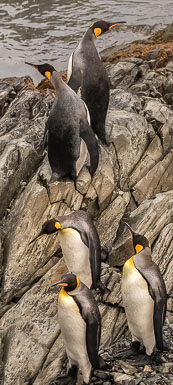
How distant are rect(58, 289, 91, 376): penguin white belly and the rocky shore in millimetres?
337

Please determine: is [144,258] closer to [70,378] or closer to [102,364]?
[102,364]

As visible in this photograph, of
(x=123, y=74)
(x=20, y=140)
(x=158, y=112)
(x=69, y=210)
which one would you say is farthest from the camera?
(x=123, y=74)

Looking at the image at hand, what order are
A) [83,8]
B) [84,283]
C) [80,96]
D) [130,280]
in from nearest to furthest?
[130,280]
[84,283]
[80,96]
[83,8]

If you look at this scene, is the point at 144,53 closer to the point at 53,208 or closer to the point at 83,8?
the point at 83,8

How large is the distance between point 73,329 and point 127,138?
329 centimetres

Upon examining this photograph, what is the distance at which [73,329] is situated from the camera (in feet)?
22.4

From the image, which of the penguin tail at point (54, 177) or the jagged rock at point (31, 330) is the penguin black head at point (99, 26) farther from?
the jagged rock at point (31, 330)

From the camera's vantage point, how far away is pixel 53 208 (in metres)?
7.80

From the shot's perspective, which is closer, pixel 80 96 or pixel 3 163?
pixel 3 163

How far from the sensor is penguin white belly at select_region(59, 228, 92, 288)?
287 inches

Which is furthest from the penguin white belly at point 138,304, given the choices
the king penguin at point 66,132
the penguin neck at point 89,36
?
the penguin neck at point 89,36

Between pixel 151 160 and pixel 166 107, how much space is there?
4.05 feet

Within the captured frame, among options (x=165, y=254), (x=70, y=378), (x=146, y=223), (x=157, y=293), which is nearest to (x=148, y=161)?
(x=146, y=223)

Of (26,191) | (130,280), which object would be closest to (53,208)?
(26,191)
